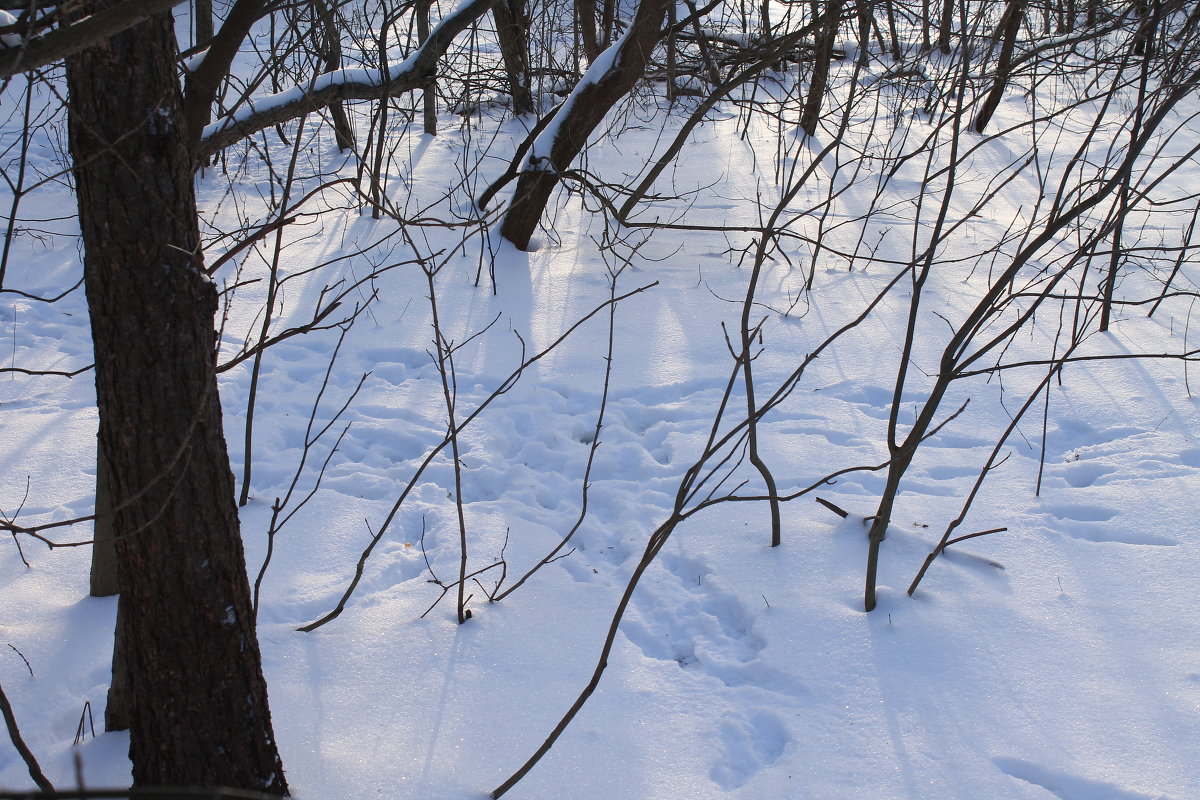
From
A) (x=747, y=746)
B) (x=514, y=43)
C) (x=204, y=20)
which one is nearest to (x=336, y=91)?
(x=747, y=746)

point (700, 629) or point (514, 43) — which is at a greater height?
point (514, 43)

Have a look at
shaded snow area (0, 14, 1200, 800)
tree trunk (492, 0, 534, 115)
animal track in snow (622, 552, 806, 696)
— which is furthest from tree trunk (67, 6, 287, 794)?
tree trunk (492, 0, 534, 115)

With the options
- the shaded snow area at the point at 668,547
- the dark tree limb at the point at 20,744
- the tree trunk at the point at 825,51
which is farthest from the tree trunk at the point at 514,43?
the dark tree limb at the point at 20,744

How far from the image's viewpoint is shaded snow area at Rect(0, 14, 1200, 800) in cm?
205

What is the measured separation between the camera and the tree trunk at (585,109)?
485 cm

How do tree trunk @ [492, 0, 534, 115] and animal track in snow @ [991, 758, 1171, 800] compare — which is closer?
animal track in snow @ [991, 758, 1171, 800]

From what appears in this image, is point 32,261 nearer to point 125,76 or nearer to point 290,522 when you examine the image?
point 290,522

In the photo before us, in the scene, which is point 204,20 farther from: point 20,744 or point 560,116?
point 20,744

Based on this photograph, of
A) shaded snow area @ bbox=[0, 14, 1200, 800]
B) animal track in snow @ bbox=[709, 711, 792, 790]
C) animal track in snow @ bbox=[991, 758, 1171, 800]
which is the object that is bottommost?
animal track in snow @ bbox=[709, 711, 792, 790]

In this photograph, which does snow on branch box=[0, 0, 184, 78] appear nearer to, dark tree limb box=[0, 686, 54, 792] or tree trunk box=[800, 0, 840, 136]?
dark tree limb box=[0, 686, 54, 792]

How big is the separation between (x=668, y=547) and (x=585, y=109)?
3.23 meters

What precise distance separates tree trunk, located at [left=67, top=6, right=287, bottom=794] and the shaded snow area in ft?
0.50

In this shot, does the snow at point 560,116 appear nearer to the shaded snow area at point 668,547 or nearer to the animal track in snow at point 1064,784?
the shaded snow area at point 668,547

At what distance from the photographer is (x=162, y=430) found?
1544mm
